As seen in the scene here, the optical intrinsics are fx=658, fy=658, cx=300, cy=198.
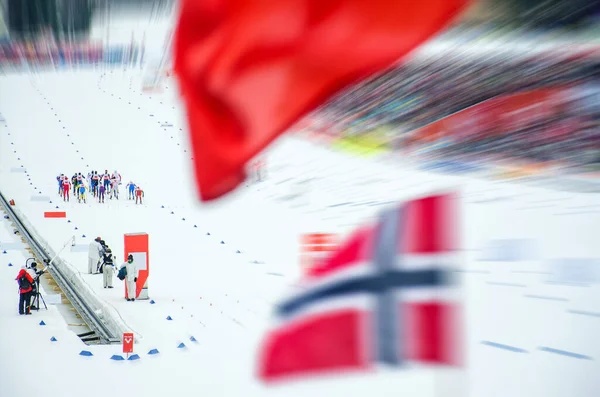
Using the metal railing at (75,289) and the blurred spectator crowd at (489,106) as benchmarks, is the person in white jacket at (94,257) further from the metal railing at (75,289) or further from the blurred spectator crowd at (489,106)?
the blurred spectator crowd at (489,106)

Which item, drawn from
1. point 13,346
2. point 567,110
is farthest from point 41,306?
point 567,110

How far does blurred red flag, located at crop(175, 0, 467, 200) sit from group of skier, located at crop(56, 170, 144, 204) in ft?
5.92

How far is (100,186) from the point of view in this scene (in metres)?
2.99

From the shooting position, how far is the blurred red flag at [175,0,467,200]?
114cm

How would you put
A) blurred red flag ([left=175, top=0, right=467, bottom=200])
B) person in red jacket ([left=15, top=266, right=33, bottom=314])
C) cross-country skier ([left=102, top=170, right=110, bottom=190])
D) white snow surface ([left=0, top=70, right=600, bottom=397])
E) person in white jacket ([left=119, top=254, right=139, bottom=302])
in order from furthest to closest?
cross-country skier ([left=102, top=170, right=110, bottom=190]) → person in white jacket ([left=119, top=254, right=139, bottom=302]) → person in red jacket ([left=15, top=266, right=33, bottom=314]) → white snow surface ([left=0, top=70, right=600, bottom=397]) → blurred red flag ([left=175, top=0, right=467, bottom=200])

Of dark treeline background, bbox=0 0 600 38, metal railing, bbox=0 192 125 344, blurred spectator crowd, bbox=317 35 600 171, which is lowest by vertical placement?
metal railing, bbox=0 192 125 344

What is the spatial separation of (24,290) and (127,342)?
542 mm

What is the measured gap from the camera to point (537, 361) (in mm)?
2035

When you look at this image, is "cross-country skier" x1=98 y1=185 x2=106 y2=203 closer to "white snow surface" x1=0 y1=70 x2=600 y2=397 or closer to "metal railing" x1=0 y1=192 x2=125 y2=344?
"white snow surface" x1=0 y1=70 x2=600 y2=397

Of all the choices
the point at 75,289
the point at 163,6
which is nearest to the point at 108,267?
the point at 75,289

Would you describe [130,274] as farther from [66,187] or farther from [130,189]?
[66,187]

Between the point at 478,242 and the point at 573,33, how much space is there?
0.73 m

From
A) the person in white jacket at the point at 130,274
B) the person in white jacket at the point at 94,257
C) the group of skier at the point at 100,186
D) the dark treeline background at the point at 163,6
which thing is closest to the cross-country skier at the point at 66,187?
the group of skier at the point at 100,186

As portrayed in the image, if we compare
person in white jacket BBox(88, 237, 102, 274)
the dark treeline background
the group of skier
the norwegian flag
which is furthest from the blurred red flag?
person in white jacket BBox(88, 237, 102, 274)
